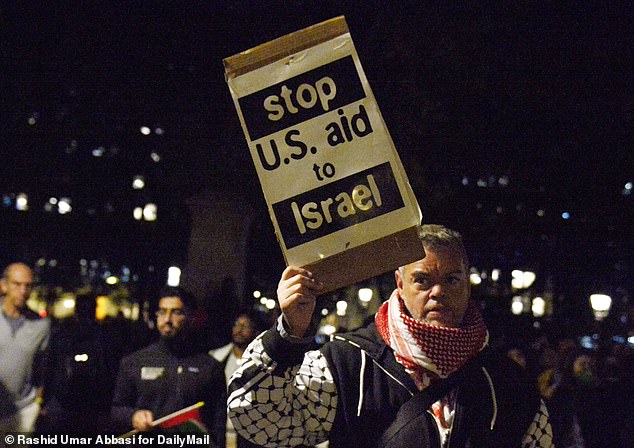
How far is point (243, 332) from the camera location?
7539 millimetres

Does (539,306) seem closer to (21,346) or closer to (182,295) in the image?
(182,295)

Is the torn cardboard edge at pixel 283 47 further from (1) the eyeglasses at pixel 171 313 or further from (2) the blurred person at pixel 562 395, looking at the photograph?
(2) the blurred person at pixel 562 395

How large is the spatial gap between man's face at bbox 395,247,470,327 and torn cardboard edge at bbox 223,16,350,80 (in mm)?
841

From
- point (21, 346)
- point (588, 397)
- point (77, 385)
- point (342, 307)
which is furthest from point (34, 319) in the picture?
point (342, 307)

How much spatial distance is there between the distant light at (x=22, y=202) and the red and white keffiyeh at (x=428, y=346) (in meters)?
16.4

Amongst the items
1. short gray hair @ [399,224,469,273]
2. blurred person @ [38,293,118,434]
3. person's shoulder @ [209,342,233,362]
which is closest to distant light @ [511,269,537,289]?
person's shoulder @ [209,342,233,362]

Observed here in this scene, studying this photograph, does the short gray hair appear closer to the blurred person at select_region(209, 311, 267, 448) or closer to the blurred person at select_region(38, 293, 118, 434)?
the blurred person at select_region(209, 311, 267, 448)

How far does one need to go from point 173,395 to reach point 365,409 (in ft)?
12.4

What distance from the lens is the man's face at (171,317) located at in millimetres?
6762

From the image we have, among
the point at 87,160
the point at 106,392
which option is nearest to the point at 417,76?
the point at 106,392

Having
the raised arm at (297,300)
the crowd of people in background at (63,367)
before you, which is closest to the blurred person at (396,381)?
the raised arm at (297,300)

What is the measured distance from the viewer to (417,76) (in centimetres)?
1178

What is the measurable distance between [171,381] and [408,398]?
12.8 feet

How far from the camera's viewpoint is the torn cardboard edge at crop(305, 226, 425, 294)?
2820 mm
